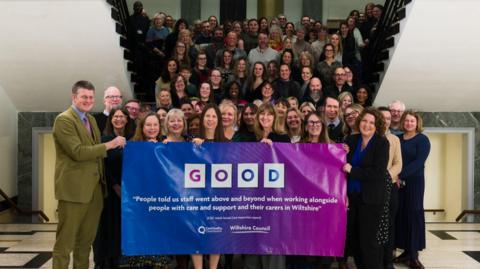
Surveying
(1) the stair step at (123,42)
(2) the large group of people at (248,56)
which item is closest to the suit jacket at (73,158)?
(2) the large group of people at (248,56)

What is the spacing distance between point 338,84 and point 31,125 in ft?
16.8

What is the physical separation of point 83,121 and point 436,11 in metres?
4.72

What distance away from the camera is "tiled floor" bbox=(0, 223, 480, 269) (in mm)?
5062

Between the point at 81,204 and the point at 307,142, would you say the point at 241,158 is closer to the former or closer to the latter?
the point at 307,142

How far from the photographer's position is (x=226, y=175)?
4.05 meters

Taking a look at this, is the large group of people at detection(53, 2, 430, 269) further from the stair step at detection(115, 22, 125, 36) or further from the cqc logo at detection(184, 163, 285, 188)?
the stair step at detection(115, 22, 125, 36)

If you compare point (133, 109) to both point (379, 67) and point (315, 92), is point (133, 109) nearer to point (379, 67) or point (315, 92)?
point (315, 92)

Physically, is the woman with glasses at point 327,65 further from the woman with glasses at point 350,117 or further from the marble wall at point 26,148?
the marble wall at point 26,148

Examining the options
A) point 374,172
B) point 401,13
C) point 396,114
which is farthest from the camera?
point 401,13

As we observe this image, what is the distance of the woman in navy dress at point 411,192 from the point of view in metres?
4.80

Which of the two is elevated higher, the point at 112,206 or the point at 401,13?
the point at 401,13

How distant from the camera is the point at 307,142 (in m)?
4.27

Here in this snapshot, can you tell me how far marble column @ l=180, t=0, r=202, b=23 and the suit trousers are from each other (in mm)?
10982

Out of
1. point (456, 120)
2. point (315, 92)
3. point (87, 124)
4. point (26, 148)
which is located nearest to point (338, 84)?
point (315, 92)
